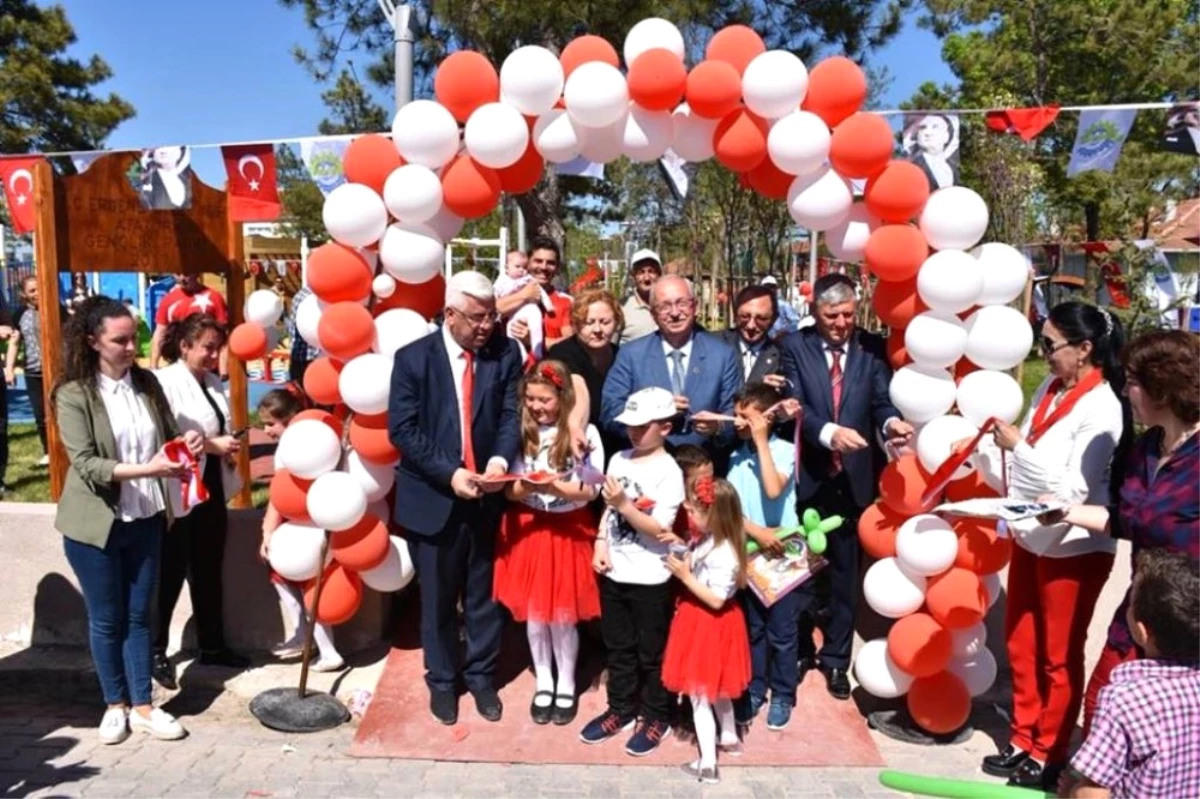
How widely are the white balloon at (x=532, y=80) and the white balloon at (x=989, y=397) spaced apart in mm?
2179

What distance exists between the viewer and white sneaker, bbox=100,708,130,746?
3830 mm

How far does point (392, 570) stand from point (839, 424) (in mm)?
2200

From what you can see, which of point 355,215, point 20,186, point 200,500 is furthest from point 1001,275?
point 20,186

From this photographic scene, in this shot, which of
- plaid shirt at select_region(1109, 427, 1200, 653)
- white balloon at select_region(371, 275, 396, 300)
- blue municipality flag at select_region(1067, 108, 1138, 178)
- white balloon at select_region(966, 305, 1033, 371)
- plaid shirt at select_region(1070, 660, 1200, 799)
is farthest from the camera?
blue municipality flag at select_region(1067, 108, 1138, 178)

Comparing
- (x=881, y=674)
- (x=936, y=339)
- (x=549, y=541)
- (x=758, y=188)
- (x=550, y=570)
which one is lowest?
(x=881, y=674)

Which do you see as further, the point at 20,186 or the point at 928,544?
the point at 20,186

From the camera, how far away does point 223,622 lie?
15.5ft

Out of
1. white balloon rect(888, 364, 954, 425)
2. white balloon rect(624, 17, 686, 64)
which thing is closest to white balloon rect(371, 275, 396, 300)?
white balloon rect(624, 17, 686, 64)

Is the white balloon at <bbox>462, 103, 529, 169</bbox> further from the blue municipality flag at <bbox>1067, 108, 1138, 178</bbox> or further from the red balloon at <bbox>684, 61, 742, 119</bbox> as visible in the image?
the blue municipality flag at <bbox>1067, 108, 1138, 178</bbox>

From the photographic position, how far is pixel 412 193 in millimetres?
4004

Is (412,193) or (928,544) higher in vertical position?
(412,193)

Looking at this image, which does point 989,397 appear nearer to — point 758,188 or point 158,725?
point 758,188

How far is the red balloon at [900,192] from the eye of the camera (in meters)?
3.84

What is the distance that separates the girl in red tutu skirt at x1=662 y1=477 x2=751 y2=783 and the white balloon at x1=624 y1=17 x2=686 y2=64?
1946 millimetres
